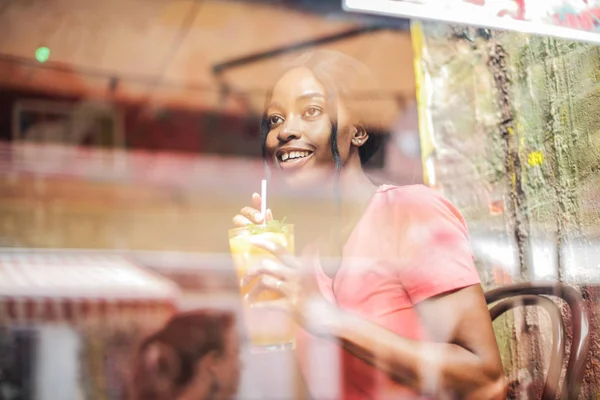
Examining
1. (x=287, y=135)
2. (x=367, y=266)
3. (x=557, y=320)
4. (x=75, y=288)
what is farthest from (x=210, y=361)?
(x=557, y=320)

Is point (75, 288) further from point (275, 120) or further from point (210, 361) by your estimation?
point (275, 120)

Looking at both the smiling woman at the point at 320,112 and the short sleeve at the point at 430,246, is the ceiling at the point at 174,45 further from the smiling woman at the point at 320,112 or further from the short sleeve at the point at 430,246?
the short sleeve at the point at 430,246

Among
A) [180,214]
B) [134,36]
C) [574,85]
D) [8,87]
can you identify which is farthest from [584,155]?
[8,87]

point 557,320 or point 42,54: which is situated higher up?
point 42,54

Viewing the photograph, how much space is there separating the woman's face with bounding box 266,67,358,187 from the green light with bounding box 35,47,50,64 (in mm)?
809

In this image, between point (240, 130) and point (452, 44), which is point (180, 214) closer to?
point (240, 130)

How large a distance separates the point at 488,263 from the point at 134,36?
131 centimetres

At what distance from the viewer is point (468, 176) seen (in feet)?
6.08

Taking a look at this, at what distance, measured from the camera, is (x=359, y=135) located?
169cm

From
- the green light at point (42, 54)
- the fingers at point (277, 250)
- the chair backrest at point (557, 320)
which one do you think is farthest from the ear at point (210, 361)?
the green light at point (42, 54)

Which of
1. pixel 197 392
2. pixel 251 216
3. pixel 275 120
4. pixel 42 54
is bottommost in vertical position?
pixel 197 392

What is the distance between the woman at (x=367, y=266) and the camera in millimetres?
1461

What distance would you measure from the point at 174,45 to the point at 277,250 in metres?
0.98

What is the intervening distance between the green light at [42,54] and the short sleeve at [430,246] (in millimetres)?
1179
